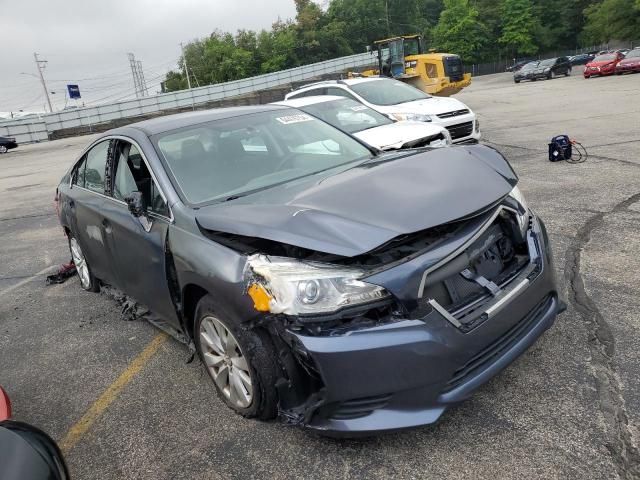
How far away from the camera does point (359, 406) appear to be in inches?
94.7

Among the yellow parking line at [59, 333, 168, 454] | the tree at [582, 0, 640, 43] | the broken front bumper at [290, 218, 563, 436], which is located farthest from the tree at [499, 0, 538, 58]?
the broken front bumper at [290, 218, 563, 436]

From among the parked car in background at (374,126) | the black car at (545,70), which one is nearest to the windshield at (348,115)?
the parked car in background at (374,126)

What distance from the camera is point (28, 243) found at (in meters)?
8.19

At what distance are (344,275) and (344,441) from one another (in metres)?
0.89

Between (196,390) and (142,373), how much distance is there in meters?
0.56

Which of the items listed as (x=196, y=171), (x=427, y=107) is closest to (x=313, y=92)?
(x=427, y=107)

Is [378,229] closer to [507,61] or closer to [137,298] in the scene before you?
[137,298]

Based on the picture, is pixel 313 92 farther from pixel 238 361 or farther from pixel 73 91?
pixel 73 91

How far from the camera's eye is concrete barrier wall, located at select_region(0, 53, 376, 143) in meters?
39.8

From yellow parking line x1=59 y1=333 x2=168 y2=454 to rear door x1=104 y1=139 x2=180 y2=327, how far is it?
Answer: 43 centimetres

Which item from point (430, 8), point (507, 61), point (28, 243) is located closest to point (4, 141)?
point (28, 243)

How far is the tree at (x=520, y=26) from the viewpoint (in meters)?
76.2

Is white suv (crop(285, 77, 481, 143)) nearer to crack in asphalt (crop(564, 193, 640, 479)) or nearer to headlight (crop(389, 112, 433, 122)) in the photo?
headlight (crop(389, 112, 433, 122))

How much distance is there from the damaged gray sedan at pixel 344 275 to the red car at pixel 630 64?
34.1 m
